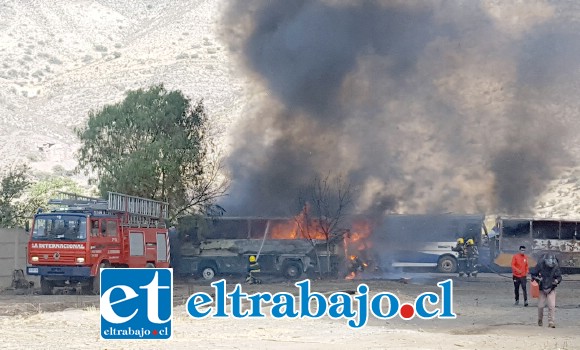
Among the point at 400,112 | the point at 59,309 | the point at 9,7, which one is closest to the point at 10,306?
the point at 59,309

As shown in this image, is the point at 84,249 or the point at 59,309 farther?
the point at 84,249

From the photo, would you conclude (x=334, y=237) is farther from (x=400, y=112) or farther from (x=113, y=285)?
(x=113, y=285)

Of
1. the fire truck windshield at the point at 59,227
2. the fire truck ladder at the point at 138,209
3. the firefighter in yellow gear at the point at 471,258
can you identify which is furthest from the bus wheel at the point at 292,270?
the fire truck windshield at the point at 59,227

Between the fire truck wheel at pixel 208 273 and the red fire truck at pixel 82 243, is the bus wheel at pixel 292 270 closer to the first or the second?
the fire truck wheel at pixel 208 273

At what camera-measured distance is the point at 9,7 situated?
3900 inches

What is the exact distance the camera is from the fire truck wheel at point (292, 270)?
36.2 m

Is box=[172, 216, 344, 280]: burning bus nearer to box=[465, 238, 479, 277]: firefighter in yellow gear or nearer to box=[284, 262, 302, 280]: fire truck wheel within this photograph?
box=[284, 262, 302, 280]: fire truck wheel

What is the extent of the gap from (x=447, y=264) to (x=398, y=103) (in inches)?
307

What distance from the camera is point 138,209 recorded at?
31.1m

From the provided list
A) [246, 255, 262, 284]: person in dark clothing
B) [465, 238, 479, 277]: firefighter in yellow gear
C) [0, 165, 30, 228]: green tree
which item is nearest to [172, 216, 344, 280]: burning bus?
[246, 255, 262, 284]: person in dark clothing

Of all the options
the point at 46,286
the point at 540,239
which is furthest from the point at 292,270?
the point at 46,286

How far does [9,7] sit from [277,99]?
63.2 m

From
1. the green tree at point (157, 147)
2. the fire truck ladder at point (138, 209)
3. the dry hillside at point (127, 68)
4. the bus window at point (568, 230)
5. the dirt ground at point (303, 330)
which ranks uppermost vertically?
the dry hillside at point (127, 68)

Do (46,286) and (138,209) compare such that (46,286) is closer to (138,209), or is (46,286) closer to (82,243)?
Answer: (82,243)
